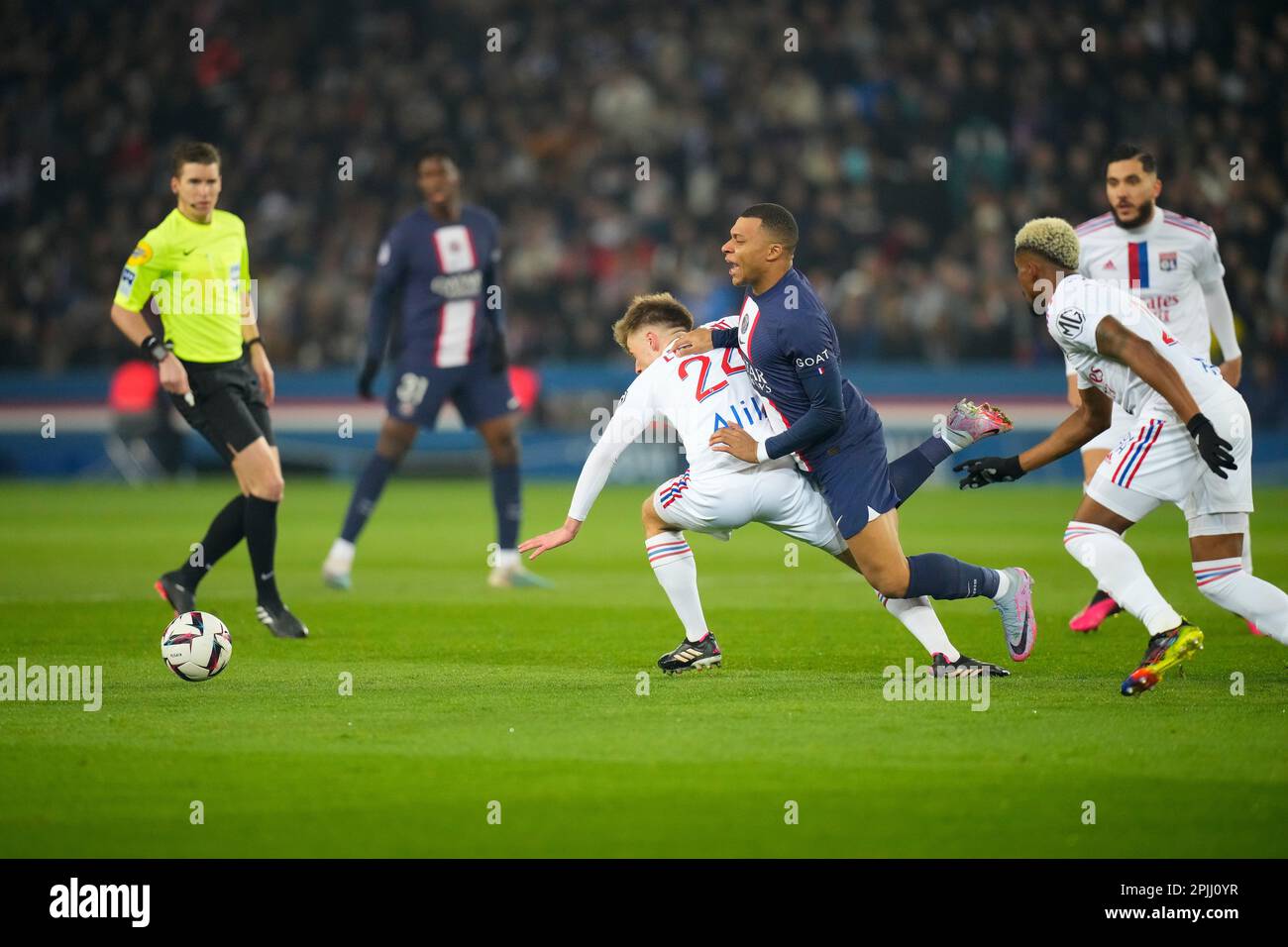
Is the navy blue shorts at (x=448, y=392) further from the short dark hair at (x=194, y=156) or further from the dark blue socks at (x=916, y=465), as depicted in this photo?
the dark blue socks at (x=916, y=465)

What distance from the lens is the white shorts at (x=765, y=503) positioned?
7707 millimetres

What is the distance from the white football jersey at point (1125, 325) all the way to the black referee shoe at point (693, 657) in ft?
6.93

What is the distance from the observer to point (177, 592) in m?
9.48

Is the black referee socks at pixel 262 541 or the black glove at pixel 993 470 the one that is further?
the black referee socks at pixel 262 541

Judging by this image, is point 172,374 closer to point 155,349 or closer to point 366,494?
point 155,349

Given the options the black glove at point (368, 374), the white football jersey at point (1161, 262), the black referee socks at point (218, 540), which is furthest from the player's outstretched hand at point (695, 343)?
the black glove at point (368, 374)

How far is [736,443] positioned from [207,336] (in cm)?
334

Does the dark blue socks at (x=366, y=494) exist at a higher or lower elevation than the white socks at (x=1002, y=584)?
higher

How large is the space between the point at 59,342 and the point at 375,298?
41.7 feet

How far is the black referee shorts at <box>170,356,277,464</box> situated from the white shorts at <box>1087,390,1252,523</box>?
14.9 feet

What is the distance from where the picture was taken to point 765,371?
756 centimetres

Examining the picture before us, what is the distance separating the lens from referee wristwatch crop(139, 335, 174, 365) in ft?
29.7

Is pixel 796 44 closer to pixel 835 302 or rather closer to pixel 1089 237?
pixel 835 302
